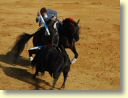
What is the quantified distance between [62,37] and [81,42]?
3.92 ft

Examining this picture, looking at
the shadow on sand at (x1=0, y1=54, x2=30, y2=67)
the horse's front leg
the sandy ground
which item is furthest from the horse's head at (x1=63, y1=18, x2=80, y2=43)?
the shadow on sand at (x1=0, y1=54, x2=30, y2=67)

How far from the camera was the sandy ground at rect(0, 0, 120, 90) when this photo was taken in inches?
273

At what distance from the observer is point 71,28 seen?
23.2 ft

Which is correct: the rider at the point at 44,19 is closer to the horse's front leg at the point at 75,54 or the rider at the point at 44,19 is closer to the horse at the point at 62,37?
the horse at the point at 62,37

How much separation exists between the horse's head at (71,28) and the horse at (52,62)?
36 cm

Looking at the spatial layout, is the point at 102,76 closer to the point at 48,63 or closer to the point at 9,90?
the point at 48,63

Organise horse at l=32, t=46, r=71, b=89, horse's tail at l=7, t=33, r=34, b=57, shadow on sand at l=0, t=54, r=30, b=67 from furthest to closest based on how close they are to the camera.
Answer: shadow on sand at l=0, t=54, r=30, b=67 → horse's tail at l=7, t=33, r=34, b=57 → horse at l=32, t=46, r=71, b=89

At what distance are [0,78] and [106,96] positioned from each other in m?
1.46

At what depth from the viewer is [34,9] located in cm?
999

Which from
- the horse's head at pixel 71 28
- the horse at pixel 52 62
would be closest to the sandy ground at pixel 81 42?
the horse at pixel 52 62

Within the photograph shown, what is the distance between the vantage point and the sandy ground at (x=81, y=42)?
694 centimetres

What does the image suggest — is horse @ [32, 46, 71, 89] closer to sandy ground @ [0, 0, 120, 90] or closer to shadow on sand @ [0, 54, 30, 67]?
sandy ground @ [0, 0, 120, 90]

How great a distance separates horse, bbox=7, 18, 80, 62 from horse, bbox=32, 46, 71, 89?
198 mm

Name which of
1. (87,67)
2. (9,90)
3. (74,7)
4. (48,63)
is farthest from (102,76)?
(74,7)
